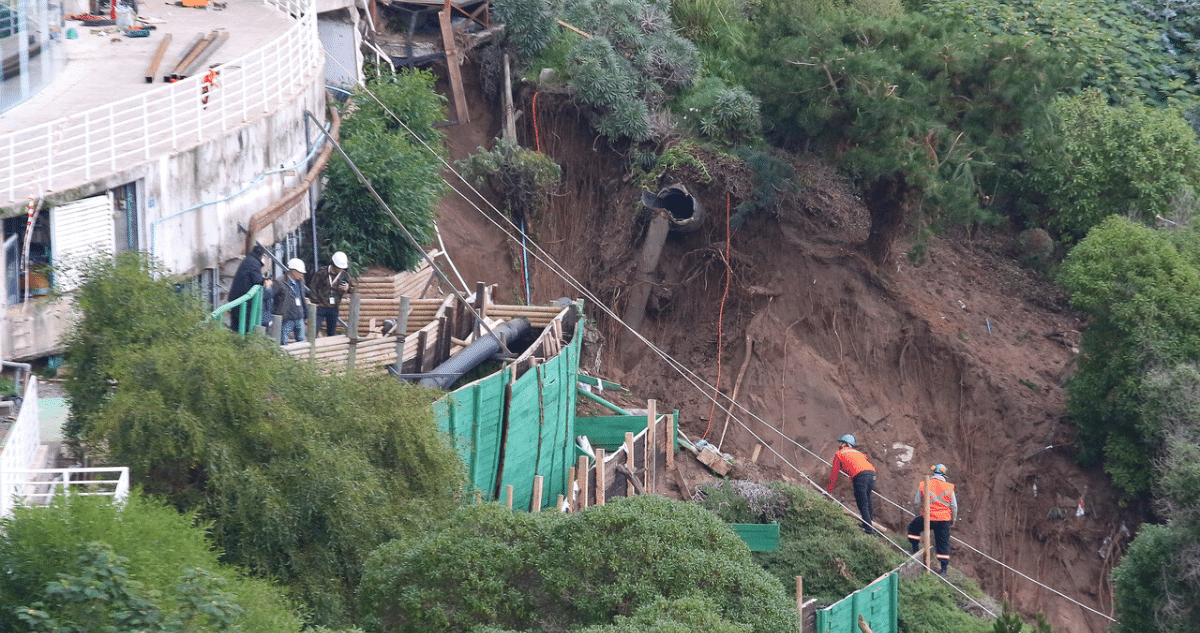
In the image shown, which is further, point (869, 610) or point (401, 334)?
point (869, 610)

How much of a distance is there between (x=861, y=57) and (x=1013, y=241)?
777 cm

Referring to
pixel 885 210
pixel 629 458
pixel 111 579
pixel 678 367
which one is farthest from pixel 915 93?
pixel 111 579

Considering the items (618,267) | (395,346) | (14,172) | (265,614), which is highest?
(14,172)

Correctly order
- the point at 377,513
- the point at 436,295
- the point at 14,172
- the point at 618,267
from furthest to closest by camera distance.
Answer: the point at 618,267 < the point at 436,295 < the point at 14,172 < the point at 377,513

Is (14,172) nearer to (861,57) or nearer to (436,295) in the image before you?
(436,295)

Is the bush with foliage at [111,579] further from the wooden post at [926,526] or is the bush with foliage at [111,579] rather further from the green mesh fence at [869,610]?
the wooden post at [926,526]

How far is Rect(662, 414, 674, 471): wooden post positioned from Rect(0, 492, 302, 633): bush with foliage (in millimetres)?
11976

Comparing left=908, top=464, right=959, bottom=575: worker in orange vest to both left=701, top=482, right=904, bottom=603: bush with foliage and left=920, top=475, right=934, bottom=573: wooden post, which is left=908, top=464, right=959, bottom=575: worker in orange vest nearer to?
left=920, top=475, right=934, bottom=573: wooden post

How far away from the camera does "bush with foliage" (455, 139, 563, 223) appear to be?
2581cm

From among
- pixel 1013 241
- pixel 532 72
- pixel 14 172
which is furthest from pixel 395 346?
pixel 1013 241

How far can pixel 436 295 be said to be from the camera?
71.0ft

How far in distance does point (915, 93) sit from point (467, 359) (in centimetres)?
998

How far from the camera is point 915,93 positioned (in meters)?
22.8

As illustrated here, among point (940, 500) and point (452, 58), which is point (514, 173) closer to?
point (452, 58)
